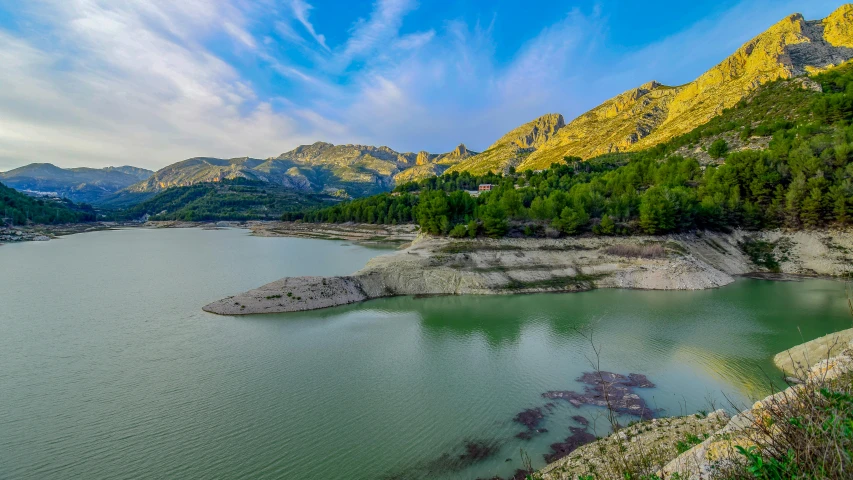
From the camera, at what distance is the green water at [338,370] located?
15070 mm

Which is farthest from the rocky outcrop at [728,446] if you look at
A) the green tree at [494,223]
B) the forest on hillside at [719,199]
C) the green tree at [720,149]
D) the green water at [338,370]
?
the green tree at [720,149]

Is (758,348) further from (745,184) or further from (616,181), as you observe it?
(616,181)

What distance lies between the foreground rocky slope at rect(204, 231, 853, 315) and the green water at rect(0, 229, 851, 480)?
2555mm

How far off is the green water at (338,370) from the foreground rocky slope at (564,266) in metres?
2.55

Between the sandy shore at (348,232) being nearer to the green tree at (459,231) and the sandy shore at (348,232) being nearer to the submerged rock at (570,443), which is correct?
the green tree at (459,231)

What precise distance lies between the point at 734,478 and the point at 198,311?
38661 millimetres

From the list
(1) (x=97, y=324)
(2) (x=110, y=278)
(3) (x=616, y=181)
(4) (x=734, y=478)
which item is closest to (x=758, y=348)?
(4) (x=734, y=478)

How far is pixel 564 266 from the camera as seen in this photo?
45875 millimetres

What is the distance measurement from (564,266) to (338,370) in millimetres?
31971

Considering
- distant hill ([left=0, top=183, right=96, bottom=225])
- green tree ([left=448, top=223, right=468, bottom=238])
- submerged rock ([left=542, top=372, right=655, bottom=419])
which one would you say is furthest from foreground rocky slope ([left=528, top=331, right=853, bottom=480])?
distant hill ([left=0, top=183, right=96, bottom=225])

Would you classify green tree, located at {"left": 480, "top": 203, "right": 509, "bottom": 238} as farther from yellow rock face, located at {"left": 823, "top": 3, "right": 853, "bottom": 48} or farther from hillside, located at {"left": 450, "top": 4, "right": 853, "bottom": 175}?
yellow rock face, located at {"left": 823, "top": 3, "right": 853, "bottom": 48}

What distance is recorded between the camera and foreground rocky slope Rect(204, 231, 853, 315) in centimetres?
4069

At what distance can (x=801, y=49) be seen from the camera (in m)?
121

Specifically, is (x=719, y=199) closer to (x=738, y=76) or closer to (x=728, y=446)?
(x=728, y=446)
